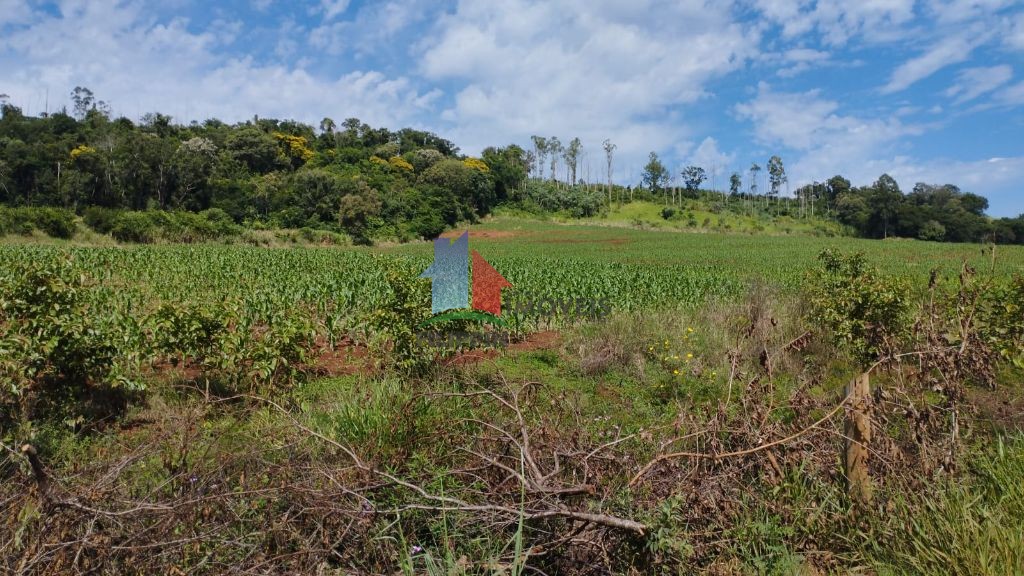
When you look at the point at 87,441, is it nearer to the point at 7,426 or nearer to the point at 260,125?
the point at 7,426

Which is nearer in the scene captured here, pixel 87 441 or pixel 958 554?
pixel 958 554

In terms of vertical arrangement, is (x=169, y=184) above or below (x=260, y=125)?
below

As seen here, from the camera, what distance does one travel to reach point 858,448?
130 inches

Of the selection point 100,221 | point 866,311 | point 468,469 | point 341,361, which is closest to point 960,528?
point 468,469

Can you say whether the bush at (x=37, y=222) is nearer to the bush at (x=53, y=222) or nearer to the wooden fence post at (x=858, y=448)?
the bush at (x=53, y=222)

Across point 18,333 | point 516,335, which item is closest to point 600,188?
point 516,335

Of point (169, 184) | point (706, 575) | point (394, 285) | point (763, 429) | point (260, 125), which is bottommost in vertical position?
point (706, 575)

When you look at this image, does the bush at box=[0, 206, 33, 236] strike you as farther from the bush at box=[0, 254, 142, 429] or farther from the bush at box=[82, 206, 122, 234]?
the bush at box=[0, 254, 142, 429]

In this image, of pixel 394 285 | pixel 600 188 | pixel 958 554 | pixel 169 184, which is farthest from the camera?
pixel 600 188

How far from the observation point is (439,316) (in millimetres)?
8320

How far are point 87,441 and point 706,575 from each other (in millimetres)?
6031

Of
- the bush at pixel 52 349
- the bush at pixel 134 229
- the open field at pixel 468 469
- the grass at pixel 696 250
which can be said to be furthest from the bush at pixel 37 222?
the bush at pixel 52 349

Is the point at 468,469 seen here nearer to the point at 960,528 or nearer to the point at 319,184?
the point at 960,528

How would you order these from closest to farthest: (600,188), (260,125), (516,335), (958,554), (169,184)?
(958,554) → (516,335) → (169,184) → (260,125) → (600,188)
